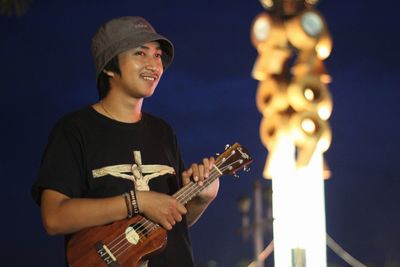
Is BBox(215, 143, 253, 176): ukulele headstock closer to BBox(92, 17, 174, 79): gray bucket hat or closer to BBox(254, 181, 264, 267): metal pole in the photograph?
BBox(92, 17, 174, 79): gray bucket hat

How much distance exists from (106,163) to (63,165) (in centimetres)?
17

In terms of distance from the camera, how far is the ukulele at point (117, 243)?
2.81m

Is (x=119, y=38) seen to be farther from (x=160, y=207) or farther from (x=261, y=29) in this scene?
(x=261, y=29)

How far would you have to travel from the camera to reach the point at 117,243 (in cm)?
284

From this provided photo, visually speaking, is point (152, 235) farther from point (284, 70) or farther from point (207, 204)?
point (284, 70)

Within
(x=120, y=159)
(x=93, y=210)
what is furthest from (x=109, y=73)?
(x=93, y=210)

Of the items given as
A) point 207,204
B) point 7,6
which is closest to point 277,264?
point 7,6

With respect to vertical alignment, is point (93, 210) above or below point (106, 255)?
above

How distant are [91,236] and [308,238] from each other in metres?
12.2

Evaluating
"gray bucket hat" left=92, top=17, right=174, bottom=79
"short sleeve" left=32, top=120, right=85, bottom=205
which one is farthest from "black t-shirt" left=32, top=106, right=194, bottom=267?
"gray bucket hat" left=92, top=17, right=174, bottom=79

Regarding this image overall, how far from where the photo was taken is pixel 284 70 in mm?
14531

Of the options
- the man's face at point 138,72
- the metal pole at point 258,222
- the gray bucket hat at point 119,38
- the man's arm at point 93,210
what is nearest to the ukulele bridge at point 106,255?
the man's arm at point 93,210

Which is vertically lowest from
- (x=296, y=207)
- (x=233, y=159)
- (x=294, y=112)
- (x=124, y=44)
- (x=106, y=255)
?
(x=296, y=207)

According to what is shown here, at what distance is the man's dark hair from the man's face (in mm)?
23
